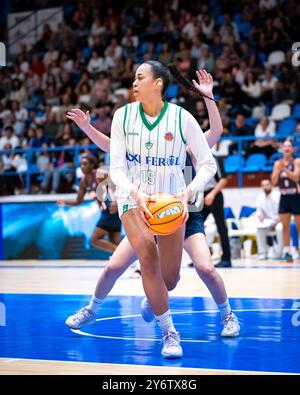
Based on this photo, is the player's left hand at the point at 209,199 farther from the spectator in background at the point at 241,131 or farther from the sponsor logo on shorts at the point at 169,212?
the sponsor logo on shorts at the point at 169,212

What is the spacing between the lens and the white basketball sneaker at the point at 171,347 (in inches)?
205

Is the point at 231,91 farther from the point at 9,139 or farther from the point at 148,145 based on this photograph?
the point at 148,145

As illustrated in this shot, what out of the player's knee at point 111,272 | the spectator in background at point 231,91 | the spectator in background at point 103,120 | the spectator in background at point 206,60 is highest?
the spectator in background at point 206,60

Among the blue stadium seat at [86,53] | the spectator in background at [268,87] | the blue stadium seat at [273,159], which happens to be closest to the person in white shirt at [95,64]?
the blue stadium seat at [86,53]

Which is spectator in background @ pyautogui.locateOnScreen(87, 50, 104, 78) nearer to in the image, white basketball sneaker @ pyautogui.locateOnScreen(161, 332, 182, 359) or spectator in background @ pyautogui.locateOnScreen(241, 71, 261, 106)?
spectator in background @ pyautogui.locateOnScreen(241, 71, 261, 106)

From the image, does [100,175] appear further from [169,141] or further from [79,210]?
[169,141]

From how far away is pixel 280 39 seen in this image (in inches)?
807

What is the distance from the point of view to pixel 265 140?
1795 centimetres

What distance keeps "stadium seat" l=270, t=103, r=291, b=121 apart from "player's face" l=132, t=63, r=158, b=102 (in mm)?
13616

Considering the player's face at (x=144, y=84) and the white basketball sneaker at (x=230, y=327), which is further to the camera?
the white basketball sneaker at (x=230, y=327)

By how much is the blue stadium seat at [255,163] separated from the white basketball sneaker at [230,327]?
1194cm

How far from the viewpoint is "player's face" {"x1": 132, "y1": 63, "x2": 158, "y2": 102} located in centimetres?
555

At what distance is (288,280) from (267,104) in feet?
30.6
